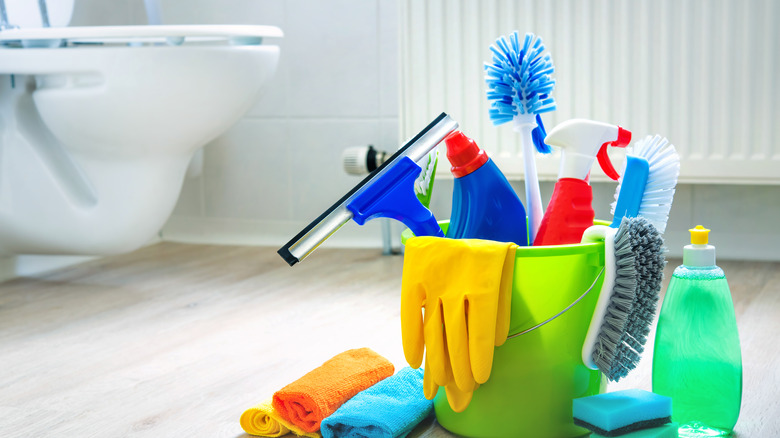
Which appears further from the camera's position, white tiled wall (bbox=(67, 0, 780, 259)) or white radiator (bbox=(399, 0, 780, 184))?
white tiled wall (bbox=(67, 0, 780, 259))

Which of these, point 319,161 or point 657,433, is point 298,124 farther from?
point 657,433

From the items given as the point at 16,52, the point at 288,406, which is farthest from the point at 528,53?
the point at 16,52

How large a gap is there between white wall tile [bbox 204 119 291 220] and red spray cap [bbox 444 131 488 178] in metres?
1.21

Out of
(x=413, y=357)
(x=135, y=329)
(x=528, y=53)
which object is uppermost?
(x=528, y=53)

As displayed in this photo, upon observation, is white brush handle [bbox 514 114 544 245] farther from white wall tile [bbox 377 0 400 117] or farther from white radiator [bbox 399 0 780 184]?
white wall tile [bbox 377 0 400 117]

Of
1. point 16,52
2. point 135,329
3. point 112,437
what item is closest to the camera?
point 112,437

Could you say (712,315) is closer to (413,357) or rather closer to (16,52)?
(413,357)

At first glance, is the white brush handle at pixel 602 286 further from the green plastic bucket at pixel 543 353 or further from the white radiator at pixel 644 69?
the white radiator at pixel 644 69

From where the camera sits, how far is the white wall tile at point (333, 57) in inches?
70.1

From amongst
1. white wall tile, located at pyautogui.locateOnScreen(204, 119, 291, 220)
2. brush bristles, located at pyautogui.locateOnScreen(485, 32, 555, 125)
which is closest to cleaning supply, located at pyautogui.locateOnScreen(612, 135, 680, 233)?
brush bristles, located at pyautogui.locateOnScreen(485, 32, 555, 125)

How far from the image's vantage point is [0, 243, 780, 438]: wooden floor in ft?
2.75

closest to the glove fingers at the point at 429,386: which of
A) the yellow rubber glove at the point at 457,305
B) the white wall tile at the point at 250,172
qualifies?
the yellow rubber glove at the point at 457,305

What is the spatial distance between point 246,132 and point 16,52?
25.8 inches

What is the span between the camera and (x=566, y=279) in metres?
0.69
